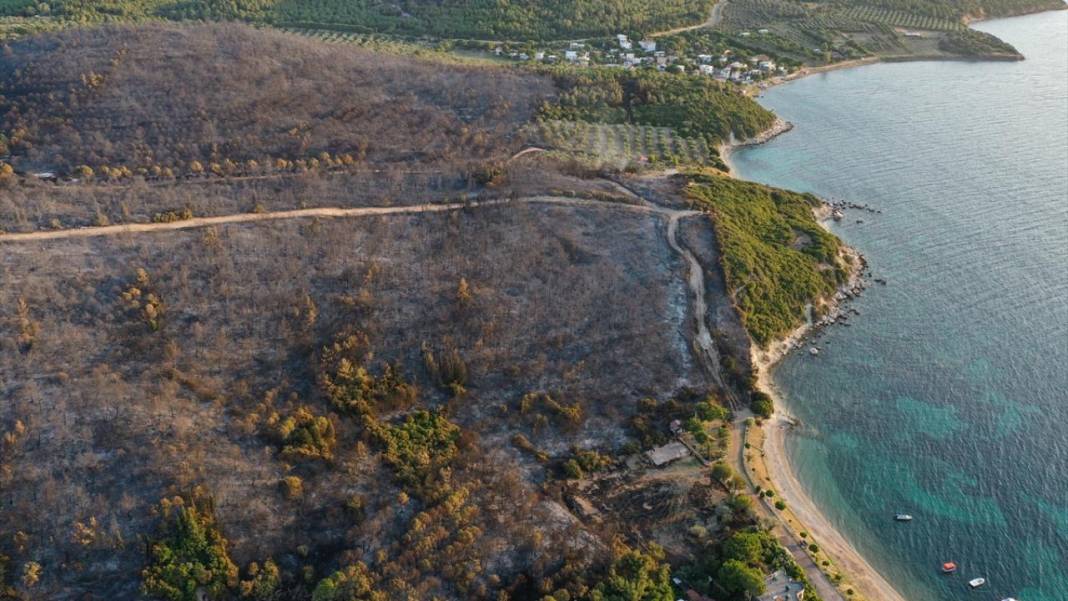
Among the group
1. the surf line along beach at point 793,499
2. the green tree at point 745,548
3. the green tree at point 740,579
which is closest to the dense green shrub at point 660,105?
the surf line along beach at point 793,499

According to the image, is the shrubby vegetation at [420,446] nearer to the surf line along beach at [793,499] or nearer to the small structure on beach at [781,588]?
the surf line along beach at [793,499]

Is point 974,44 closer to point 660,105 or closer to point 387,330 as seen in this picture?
point 660,105

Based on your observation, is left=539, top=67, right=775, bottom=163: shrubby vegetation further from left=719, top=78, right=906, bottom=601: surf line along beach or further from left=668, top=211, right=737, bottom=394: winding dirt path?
left=719, top=78, right=906, bottom=601: surf line along beach

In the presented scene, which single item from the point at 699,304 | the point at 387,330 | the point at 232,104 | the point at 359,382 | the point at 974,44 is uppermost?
the point at 974,44

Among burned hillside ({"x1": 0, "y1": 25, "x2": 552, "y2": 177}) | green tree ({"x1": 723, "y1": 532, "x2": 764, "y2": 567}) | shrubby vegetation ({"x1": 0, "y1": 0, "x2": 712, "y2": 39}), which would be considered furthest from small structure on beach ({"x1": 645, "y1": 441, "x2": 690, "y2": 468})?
shrubby vegetation ({"x1": 0, "y1": 0, "x2": 712, "y2": 39})

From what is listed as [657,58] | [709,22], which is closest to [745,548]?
[657,58]

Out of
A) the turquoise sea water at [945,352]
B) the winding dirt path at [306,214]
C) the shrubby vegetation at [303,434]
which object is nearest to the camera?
the shrubby vegetation at [303,434]
